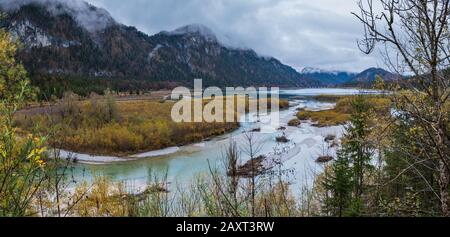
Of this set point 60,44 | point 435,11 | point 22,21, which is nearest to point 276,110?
point 435,11

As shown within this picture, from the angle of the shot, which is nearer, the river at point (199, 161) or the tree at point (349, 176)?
the tree at point (349, 176)

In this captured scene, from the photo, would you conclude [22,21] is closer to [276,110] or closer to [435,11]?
[276,110]

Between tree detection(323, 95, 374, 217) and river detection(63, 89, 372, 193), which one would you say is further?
river detection(63, 89, 372, 193)

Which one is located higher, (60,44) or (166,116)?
(60,44)

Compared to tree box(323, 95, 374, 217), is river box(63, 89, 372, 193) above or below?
below

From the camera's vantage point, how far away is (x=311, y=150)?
3183 cm

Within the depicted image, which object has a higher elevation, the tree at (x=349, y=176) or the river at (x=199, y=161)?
the tree at (x=349, y=176)

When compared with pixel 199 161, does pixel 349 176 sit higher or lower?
higher

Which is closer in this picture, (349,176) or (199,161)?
(349,176)
